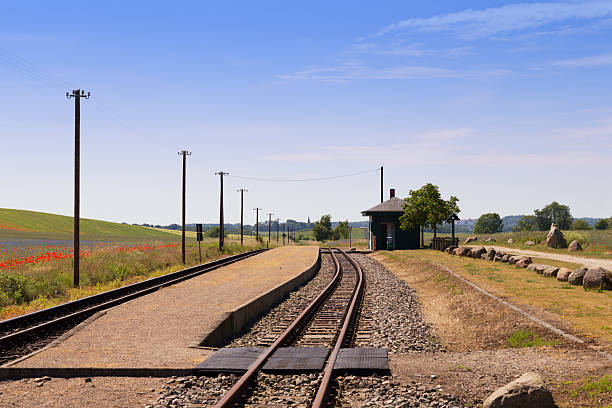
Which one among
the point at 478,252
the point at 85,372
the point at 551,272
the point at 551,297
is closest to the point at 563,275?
the point at 551,272

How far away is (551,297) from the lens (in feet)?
53.1

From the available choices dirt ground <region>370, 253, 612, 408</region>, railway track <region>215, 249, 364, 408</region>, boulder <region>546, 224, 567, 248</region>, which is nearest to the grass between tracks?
dirt ground <region>370, 253, 612, 408</region>

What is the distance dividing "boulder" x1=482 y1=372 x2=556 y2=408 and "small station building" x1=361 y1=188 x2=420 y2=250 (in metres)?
48.2

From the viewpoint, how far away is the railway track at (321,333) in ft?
24.9

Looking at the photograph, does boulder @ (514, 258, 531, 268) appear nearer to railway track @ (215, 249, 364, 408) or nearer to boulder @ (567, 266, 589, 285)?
boulder @ (567, 266, 589, 285)

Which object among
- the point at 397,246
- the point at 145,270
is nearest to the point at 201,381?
the point at 145,270

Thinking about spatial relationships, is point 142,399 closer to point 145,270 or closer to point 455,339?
point 455,339

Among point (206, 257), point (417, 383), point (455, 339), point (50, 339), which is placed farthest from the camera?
point (206, 257)

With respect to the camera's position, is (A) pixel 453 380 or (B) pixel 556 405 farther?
(A) pixel 453 380

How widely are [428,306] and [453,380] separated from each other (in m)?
10.5

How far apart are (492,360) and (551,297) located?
7.71 meters

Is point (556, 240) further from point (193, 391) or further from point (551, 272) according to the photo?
point (193, 391)

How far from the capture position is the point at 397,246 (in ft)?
180

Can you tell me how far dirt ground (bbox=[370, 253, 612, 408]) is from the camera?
783 centimetres
